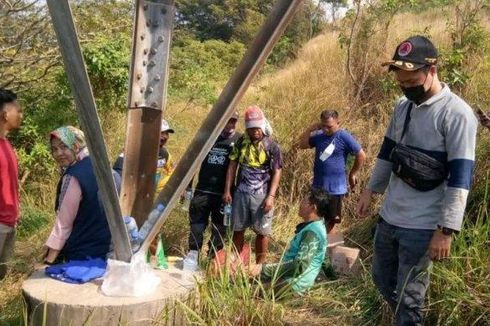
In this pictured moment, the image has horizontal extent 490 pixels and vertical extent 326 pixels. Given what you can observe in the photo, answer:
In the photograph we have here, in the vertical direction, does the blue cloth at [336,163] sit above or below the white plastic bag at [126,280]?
above

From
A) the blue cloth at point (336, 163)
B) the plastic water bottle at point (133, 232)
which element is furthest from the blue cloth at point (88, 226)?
the blue cloth at point (336, 163)

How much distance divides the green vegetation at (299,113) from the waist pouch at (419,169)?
0.93 m

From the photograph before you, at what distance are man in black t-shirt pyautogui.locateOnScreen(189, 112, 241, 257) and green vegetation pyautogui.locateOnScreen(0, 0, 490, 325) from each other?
1.61 ft

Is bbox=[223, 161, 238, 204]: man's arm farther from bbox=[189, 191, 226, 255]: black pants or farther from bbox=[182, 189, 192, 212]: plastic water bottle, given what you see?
bbox=[182, 189, 192, 212]: plastic water bottle

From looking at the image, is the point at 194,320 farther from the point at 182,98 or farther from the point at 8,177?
the point at 182,98

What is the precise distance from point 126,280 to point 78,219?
0.63 meters

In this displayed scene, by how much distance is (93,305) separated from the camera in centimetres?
283

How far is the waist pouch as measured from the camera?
113 inches

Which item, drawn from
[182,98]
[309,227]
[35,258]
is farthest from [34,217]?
[182,98]

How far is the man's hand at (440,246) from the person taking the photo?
8.98 feet

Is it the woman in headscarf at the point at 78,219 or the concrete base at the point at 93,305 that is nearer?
the concrete base at the point at 93,305

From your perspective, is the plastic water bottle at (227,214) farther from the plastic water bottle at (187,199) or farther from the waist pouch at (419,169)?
the waist pouch at (419,169)

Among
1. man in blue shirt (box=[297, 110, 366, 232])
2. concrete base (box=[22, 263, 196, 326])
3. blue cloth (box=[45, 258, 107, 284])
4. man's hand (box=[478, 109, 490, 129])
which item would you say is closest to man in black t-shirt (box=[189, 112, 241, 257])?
man in blue shirt (box=[297, 110, 366, 232])

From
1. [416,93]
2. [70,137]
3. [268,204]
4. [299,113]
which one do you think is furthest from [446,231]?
[299,113]
